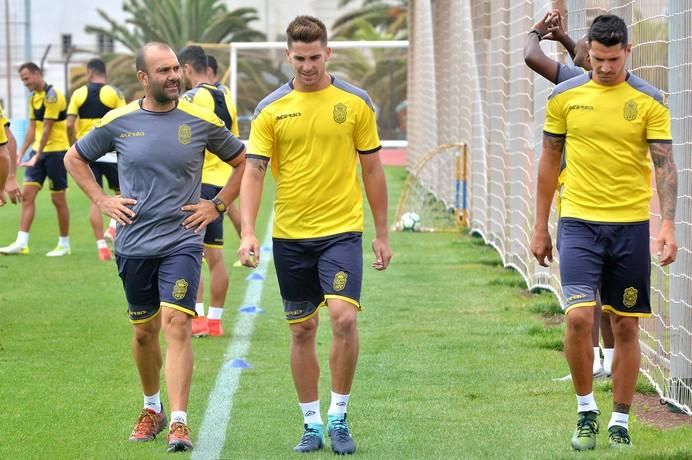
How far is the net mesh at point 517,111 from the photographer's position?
7945 mm

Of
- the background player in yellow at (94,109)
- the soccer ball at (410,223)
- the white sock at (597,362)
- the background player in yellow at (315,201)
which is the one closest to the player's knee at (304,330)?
the background player in yellow at (315,201)

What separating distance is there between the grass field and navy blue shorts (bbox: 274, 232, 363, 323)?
733 mm

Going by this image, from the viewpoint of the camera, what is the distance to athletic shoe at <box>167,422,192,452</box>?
22.0ft

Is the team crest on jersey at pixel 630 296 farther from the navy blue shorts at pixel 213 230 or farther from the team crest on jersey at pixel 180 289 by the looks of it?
the navy blue shorts at pixel 213 230

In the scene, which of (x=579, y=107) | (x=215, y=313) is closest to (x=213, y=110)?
(x=215, y=313)

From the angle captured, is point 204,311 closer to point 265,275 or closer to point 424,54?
point 265,275

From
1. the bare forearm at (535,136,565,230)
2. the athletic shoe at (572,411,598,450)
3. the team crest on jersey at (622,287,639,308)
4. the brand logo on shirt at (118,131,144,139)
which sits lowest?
the athletic shoe at (572,411,598,450)

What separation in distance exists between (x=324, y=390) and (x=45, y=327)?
353 cm

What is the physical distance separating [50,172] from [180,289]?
34.4 ft

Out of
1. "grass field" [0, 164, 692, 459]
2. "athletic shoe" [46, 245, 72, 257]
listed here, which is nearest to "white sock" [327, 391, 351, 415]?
"grass field" [0, 164, 692, 459]

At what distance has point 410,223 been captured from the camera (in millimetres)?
20266

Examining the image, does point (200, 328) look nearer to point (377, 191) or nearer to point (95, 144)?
point (95, 144)

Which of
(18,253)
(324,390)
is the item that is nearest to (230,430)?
(324,390)

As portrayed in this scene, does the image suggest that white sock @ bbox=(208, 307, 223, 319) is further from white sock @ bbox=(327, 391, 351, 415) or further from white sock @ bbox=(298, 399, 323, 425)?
white sock @ bbox=(327, 391, 351, 415)
